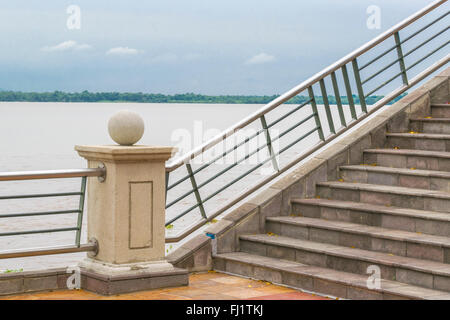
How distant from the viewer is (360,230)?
8320mm

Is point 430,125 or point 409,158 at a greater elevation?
point 430,125

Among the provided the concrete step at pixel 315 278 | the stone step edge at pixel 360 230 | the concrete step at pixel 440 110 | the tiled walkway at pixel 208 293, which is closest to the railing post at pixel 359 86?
the concrete step at pixel 440 110

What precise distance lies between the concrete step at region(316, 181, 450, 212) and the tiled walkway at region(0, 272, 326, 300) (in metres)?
1.81

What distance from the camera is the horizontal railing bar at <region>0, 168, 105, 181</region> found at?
7256mm

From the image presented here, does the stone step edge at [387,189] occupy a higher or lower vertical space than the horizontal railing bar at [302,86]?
lower

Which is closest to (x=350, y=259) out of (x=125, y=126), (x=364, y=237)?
(x=364, y=237)

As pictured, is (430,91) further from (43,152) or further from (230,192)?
(43,152)

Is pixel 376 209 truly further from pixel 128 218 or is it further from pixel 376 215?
pixel 128 218

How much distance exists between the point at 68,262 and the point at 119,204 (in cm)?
766

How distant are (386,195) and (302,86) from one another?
68.8 inches

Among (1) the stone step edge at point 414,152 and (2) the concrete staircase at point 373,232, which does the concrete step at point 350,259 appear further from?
(1) the stone step edge at point 414,152

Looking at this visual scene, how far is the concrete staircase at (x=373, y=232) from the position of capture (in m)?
7.38

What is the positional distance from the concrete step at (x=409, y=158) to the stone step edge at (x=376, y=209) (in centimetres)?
99

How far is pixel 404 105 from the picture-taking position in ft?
35.2
